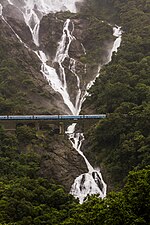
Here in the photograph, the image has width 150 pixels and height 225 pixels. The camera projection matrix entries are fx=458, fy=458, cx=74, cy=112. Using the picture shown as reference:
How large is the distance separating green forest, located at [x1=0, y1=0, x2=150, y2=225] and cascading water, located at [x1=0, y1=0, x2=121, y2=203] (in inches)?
41.7

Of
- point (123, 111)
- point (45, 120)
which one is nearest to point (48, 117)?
point (45, 120)

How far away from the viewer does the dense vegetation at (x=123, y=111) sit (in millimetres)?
38188

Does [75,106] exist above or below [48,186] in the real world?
above

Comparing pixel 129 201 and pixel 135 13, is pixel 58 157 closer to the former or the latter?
pixel 129 201

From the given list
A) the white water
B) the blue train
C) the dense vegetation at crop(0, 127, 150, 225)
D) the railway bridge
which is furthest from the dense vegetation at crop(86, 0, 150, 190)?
the dense vegetation at crop(0, 127, 150, 225)

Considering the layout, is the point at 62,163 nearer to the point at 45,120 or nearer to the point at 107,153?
the point at 107,153

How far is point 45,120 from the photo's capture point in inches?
1769

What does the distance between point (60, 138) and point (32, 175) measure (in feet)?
24.6

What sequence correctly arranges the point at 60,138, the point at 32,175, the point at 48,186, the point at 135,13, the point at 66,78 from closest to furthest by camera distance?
the point at 48,186 → the point at 32,175 → the point at 60,138 → the point at 66,78 → the point at 135,13

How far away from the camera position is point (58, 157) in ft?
132

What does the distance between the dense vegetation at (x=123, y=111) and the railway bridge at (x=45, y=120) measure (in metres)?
1.64

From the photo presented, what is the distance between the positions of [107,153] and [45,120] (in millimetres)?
7556

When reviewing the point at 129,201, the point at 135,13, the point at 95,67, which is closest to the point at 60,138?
the point at 95,67

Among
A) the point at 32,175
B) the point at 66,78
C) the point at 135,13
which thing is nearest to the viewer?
the point at 32,175
